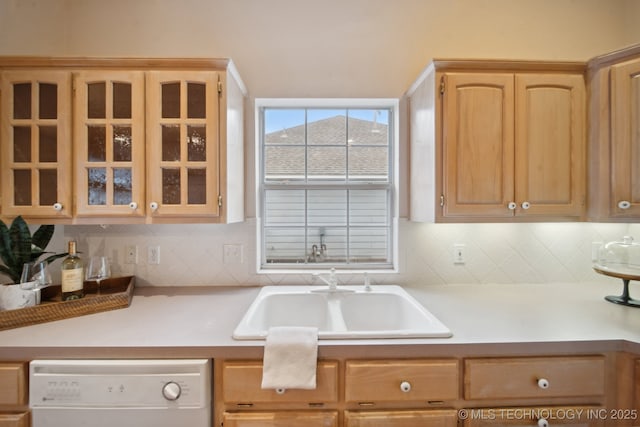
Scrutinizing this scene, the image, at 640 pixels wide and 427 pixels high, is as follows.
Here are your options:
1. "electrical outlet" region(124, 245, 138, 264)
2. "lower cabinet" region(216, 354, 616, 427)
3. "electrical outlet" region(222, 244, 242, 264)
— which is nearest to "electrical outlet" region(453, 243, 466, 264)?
"lower cabinet" region(216, 354, 616, 427)

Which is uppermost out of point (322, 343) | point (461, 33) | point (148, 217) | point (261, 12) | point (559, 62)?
point (261, 12)

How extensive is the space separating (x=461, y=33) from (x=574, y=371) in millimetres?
1932

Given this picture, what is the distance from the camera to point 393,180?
194 cm

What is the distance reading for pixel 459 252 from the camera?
1.80m

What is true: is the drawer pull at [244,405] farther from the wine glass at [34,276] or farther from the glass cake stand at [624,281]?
the glass cake stand at [624,281]

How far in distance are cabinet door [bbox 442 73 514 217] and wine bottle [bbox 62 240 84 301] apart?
189 cm

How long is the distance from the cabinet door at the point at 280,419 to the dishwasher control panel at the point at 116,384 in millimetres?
128

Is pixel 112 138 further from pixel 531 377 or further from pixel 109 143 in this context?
pixel 531 377

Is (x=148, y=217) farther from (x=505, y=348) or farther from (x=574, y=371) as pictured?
(x=574, y=371)

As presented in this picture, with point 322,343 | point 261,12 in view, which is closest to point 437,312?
point 322,343

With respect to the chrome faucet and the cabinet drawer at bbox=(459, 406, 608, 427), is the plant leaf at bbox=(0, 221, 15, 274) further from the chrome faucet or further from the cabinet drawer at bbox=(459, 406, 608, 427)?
the cabinet drawer at bbox=(459, 406, 608, 427)

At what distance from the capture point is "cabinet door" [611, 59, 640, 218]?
1387mm

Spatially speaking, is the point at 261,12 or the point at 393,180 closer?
the point at 261,12

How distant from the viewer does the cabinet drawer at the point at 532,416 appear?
1.07m
